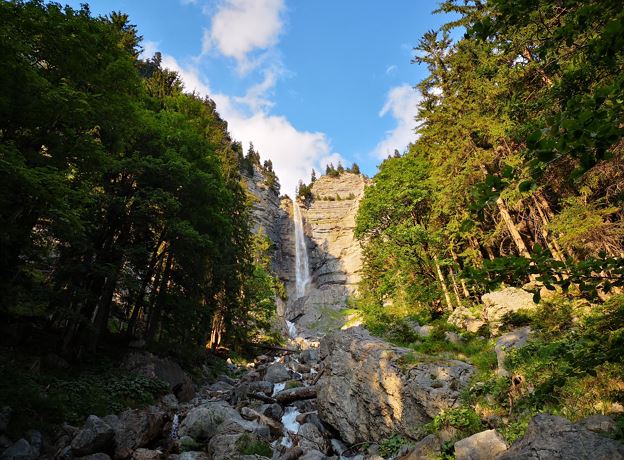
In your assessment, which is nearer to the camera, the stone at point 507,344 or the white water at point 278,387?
the stone at point 507,344

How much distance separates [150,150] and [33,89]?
8.16 metres

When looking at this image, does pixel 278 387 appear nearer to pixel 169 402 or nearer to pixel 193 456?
pixel 169 402

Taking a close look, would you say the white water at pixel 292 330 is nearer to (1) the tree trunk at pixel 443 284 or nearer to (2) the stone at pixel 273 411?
(1) the tree trunk at pixel 443 284

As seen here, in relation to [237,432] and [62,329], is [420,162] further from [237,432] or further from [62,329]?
[62,329]

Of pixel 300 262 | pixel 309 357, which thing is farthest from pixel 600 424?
pixel 300 262

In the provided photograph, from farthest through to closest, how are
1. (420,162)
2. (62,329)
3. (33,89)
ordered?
1. (420,162)
2. (62,329)
3. (33,89)

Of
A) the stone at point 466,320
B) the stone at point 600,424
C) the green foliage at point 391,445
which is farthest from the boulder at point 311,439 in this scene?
the stone at point 466,320

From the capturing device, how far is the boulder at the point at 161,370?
14.7 m

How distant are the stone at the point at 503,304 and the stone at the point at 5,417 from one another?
14.5 metres

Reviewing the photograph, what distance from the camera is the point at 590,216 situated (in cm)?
1094

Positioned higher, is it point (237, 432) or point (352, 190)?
point (352, 190)

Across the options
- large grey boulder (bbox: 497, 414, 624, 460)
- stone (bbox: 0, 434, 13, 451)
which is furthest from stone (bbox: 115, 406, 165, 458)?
large grey boulder (bbox: 497, 414, 624, 460)

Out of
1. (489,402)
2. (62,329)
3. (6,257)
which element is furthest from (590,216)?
(62,329)

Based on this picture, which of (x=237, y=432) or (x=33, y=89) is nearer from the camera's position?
(x=33, y=89)
